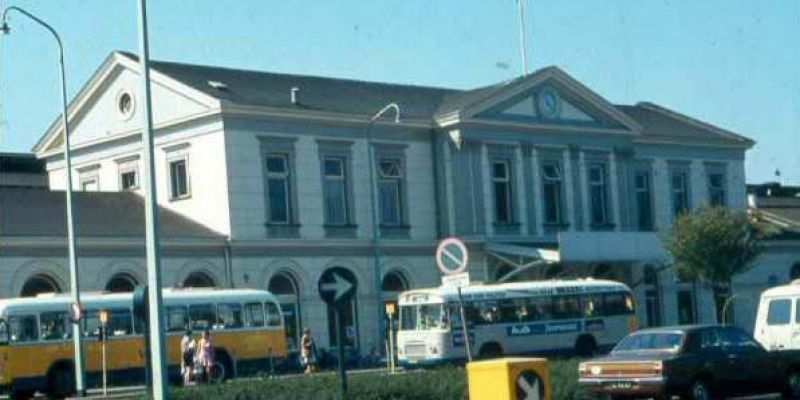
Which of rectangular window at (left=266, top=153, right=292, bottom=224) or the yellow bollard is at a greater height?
rectangular window at (left=266, top=153, right=292, bottom=224)

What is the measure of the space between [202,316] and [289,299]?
11209 millimetres

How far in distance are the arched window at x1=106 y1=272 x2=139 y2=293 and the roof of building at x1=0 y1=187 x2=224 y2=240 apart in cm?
137

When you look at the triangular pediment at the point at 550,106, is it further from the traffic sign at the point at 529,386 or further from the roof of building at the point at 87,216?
the traffic sign at the point at 529,386

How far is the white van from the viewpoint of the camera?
3538cm

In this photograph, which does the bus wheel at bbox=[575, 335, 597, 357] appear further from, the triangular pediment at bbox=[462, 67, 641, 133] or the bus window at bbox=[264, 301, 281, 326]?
the triangular pediment at bbox=[462, 67, 641, 133]

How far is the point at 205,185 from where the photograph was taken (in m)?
58.4

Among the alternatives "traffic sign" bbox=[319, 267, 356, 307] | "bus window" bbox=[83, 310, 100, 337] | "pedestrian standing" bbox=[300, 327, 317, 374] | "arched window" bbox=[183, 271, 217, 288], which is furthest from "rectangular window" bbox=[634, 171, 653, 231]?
"traffic sign" bbox=[319, 267, 356, 307]

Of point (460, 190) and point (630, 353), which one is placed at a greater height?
point (460, 190)

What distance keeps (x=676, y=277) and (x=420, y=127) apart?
15009 mm

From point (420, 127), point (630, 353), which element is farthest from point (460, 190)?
point (630, 353)

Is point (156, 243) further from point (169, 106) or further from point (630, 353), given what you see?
point (169, 106)

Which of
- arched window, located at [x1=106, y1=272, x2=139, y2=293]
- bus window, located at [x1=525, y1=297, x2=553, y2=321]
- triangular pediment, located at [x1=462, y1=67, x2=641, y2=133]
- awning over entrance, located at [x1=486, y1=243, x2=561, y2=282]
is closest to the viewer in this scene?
bus window, located at [x1=525, y1=297, x2=553, y2=321]

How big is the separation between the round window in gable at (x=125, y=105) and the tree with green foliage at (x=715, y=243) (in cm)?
2162

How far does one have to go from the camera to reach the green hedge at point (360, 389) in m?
24.9
